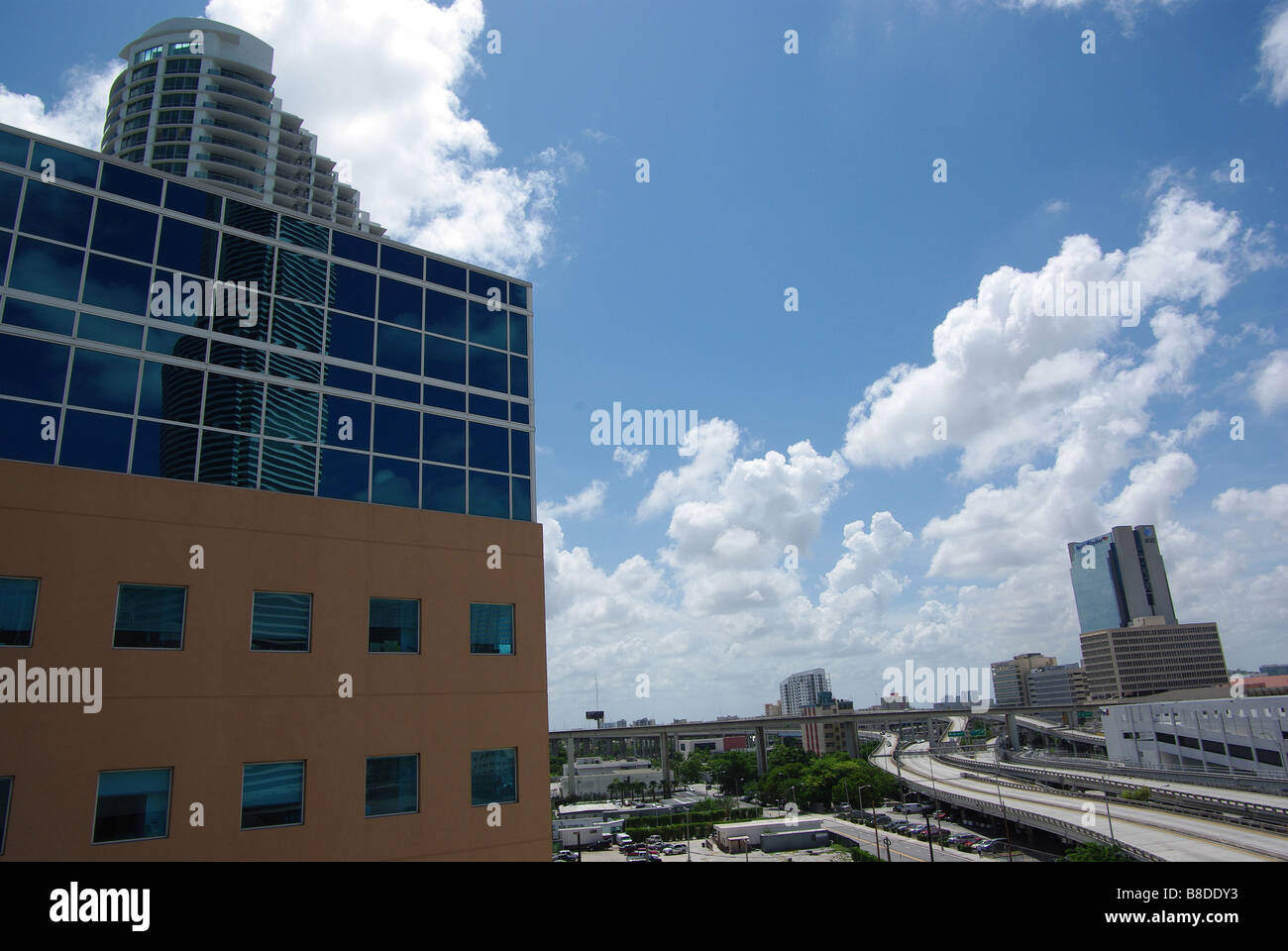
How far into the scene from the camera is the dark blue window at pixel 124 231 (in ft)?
49.7

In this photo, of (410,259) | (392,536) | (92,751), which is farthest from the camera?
(410,259)

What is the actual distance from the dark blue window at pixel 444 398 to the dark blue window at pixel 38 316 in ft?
22.3

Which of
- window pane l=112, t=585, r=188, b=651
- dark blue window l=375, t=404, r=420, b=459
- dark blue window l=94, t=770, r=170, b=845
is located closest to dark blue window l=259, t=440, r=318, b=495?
dark blue window l=375, t=404, r=420, b=459

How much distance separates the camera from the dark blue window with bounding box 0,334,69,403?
1355 cm

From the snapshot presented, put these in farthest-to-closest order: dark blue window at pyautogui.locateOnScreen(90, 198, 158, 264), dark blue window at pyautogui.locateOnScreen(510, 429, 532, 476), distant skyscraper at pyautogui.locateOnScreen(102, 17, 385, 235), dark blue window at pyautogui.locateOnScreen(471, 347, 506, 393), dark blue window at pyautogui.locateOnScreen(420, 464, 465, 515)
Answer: distant skyscraper at pyautogui.locateOnScreen(102, 17, 385, 235), dark blue window at pyautogui.locateOnScreen(471, 347, 506, 393), dark blue window at pyautogui.locateOnScreen(510, 429, 532, 476), dark blue window at pyautogui.locateOnScreen(420, 464, 465, 515), dark blue window at pyautogui.locateOnScreen(90, 198, 158, 264)

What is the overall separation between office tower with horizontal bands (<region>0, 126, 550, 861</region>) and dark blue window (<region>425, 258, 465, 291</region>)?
16 cm

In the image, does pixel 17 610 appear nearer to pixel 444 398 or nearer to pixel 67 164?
pixel 67 164

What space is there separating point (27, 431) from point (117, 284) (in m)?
3.44

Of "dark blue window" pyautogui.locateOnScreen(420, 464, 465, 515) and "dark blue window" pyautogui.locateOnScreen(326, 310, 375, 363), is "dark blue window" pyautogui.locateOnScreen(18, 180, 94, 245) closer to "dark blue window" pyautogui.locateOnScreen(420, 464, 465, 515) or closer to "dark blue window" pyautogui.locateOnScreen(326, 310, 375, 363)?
"dark blue window" pyautogui.locateOnScreen(326, 310, 375, 363)
